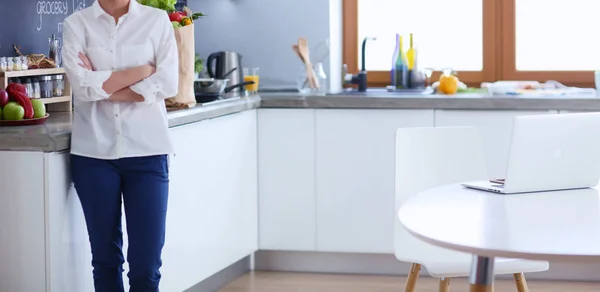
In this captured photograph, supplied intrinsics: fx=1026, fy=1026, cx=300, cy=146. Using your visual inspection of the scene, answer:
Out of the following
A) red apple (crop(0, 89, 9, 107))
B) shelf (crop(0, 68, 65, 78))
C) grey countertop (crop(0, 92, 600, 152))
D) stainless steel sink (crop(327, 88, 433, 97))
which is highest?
shelf (crop(0, 68, 65, 78))

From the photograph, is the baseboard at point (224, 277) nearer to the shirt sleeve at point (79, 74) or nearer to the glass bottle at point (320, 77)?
the glass bottle at point (320, 77)

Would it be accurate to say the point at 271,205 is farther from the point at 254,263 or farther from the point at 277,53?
the point at 277,53

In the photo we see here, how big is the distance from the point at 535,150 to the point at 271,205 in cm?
209

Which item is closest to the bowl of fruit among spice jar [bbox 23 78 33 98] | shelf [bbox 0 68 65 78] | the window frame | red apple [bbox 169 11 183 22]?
shelf [bbox 0 68 65 78]

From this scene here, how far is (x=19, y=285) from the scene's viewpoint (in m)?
3.10

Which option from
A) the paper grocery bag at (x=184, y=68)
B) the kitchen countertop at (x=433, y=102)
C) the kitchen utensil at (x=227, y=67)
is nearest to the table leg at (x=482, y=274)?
the paper grocery bag at (x=184, y=68)

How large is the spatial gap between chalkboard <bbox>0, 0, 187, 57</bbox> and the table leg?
1961 mm

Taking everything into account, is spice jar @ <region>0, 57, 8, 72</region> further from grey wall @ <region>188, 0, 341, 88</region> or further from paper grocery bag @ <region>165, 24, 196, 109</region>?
grey wall @ <region>188, 0, 341, 88</region>

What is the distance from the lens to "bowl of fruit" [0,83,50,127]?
3201 millimetres

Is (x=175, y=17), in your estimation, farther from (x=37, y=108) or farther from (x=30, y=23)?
(x=37, y=108)

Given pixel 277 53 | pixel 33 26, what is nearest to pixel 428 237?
pixel 33 26

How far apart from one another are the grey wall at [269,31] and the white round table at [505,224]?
2283mm

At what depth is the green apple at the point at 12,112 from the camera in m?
3.20

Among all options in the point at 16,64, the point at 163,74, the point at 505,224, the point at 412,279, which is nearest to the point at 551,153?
the point at 505,224
